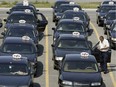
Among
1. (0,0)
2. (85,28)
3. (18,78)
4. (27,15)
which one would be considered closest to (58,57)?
(18,78)

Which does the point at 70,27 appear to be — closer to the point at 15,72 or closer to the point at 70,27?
the point at 70,27

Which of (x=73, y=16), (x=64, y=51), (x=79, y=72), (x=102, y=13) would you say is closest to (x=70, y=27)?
(x=73, y=16)

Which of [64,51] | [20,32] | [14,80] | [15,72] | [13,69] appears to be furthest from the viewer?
[20,32]

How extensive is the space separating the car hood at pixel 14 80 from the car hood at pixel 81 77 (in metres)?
1.50

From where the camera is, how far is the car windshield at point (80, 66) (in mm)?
20562

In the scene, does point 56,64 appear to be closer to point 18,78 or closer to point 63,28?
point 18,78

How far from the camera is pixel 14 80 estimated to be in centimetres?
1883

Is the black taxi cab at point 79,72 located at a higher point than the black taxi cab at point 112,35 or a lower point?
higher

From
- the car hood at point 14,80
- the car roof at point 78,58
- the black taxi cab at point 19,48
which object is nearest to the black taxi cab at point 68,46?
the black taxi cab at point 19,48

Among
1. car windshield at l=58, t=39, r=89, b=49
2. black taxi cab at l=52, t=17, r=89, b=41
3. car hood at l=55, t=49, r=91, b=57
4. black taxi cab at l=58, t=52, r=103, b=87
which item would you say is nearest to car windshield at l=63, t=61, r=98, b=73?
black taxi cab at l=58, t=52, r=103, b=87

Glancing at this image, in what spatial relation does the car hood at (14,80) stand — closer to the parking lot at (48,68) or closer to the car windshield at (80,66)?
the car windshield at (80,66)

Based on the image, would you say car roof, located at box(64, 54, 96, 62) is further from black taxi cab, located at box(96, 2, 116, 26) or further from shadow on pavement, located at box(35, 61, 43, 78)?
black taxi cab, located at box(96, 2, 116, 26)

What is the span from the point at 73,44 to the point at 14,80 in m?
6.62

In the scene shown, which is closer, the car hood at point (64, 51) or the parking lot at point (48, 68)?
the parking lot at point (48, 68)
